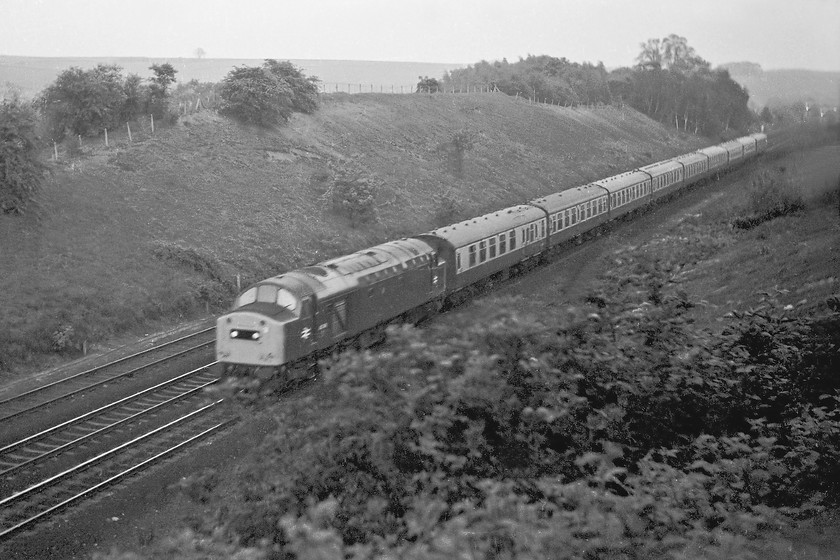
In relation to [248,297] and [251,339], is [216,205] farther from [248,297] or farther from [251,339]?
[251,339]

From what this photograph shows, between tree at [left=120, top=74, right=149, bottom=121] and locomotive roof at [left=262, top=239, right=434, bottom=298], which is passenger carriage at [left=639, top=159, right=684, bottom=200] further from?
tree at [left=120, top=74, right=149, bottom=121]

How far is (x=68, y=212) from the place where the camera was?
31953 millimetres

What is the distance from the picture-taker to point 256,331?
59.6 feet

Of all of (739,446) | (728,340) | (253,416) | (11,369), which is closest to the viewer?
(739,446)

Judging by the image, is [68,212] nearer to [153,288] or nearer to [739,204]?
[153,288]

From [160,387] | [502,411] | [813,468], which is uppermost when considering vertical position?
[502,411]

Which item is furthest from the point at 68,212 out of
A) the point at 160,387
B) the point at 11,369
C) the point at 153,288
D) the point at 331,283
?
the point at 331,283

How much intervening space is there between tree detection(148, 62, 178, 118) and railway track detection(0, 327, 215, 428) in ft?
75.4

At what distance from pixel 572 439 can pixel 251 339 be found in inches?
396

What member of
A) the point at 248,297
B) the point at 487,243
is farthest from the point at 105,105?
the point at 248,297

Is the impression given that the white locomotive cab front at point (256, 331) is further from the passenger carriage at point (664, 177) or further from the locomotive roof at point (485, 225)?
the passenger carriage at point (664, 177)

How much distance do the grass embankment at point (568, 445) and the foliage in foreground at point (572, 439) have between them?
30 millimetres

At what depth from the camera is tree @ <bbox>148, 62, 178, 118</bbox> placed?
44125 millimetres

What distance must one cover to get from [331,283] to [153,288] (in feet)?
40.8
